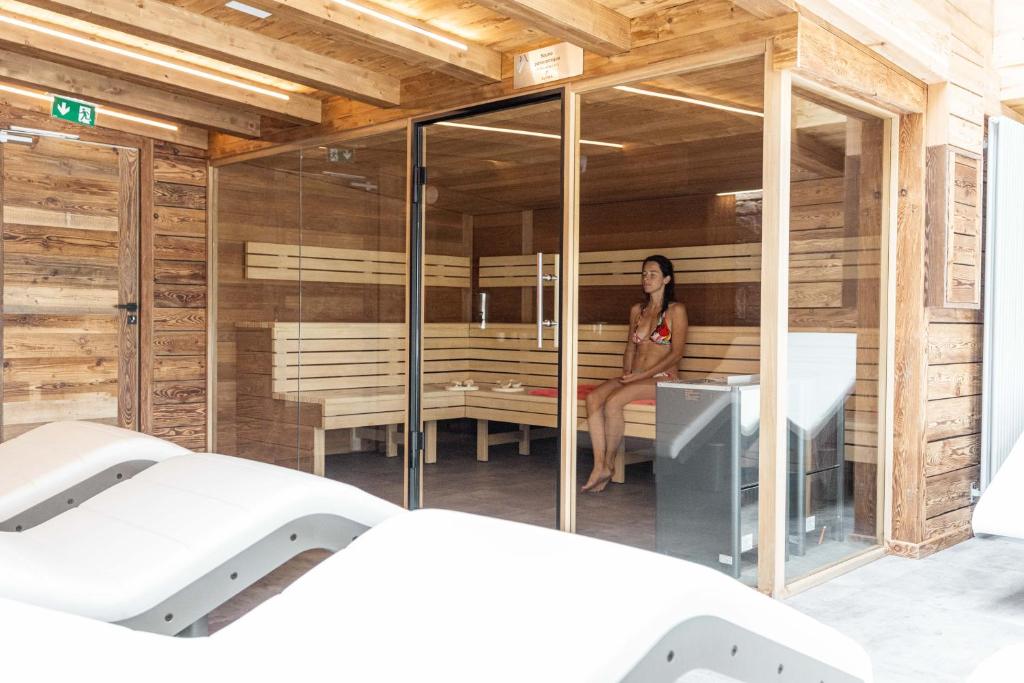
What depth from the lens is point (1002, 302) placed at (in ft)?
14.7

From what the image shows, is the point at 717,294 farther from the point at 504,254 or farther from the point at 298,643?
the point at 298,643

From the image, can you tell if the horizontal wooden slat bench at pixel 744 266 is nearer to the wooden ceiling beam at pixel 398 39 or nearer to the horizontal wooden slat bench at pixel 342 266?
the horizontal wooden slat bench at pixel 342 266

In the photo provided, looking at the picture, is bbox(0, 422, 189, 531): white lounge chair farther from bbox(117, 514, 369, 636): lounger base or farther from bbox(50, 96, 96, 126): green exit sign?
bbox(50, 96, 96, 126): green exit sign

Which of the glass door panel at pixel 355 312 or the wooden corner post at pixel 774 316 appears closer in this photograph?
the wooden corner post at pixel 774 316

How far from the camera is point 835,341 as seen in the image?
382 centimetres

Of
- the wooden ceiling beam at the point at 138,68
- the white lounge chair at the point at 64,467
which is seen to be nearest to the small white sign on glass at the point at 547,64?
the wooden ceiling beam at the point at 138,68

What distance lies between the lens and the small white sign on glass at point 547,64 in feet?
13.2

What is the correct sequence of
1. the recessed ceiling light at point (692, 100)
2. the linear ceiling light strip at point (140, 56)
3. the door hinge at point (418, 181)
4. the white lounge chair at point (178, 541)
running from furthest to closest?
1. the door hinge at point (418, 181)
2. the linear ceiling light strip at point (140, 56)
3. the recessed ceiling light at point (692, 100)
4. the white lounge chair at point (178, 541)

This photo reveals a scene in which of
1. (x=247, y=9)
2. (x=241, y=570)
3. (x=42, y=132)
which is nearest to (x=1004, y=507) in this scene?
(x=241, y=570)

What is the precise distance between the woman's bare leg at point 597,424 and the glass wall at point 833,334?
2.60 feet

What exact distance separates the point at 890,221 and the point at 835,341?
30.5 inches

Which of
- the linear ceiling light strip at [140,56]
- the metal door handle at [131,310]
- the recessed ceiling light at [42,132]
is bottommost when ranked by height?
the metal door handle at [131,310]

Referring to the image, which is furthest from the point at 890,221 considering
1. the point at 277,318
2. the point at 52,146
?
the point at 52,146

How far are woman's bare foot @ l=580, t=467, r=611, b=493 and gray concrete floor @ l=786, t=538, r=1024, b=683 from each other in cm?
90
